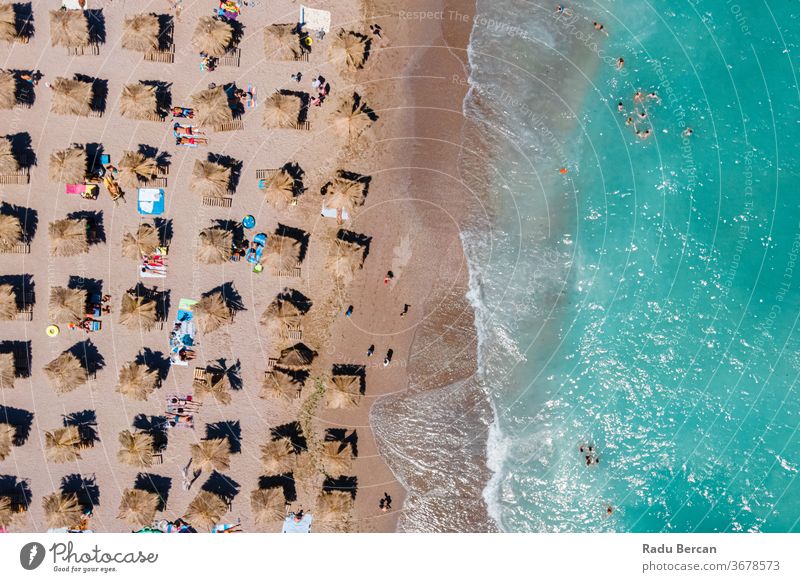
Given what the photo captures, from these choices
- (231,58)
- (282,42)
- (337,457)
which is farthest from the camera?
(337,457)

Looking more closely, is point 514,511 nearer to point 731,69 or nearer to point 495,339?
point 495,339

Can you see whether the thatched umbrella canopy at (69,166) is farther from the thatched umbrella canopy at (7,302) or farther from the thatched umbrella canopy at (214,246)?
the thatched umbrella canopy at (214,246)

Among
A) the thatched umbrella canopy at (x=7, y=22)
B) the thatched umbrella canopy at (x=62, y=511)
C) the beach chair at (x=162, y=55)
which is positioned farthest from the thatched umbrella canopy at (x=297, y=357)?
the thatched umbrella canopy at (x=7, y=22)

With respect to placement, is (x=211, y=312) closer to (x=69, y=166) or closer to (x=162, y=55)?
(x=69, y=166)

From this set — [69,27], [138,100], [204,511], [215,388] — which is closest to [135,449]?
[204,511]

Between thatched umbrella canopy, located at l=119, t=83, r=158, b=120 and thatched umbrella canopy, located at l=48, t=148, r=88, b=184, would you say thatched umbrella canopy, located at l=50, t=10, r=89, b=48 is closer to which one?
thatched umbrella canopy, located at l=119, t=83, r=158, b=120
